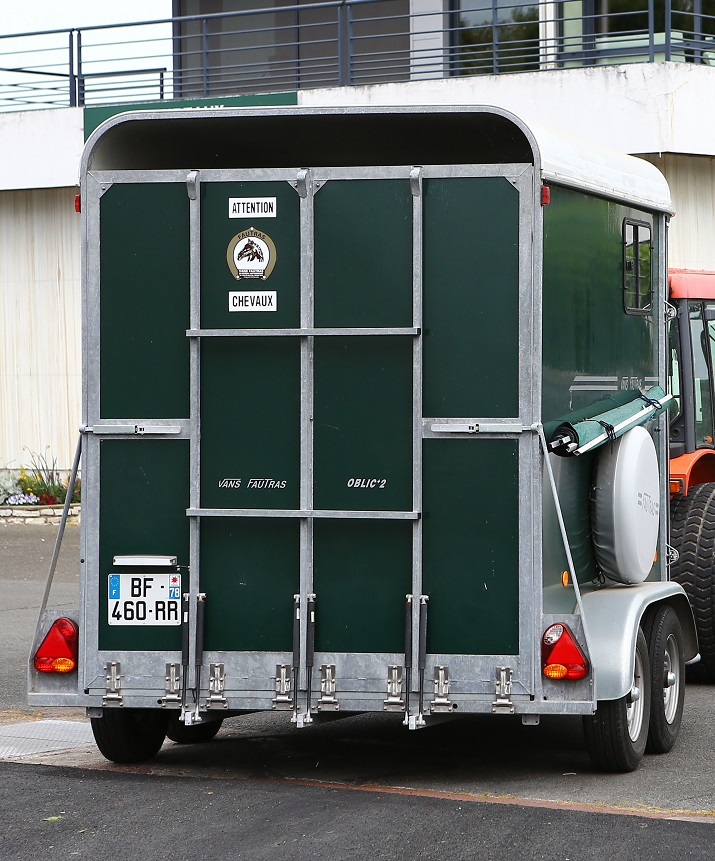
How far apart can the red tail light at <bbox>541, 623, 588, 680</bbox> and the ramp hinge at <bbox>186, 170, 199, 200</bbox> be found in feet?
8.80

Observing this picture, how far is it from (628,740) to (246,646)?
6.43ft

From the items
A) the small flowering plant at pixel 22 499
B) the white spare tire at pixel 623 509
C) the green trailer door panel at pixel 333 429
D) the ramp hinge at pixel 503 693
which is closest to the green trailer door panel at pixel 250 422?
the green trailer door panel at pixel 333 429

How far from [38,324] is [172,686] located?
16.6 meters

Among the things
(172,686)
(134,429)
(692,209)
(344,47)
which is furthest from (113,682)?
(344,47)

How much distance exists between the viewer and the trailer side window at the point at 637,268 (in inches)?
348

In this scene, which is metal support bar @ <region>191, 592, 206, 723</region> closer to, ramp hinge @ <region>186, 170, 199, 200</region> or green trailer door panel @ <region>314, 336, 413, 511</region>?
green trailer door panel @ <region>314, 336, 413, 511</region>

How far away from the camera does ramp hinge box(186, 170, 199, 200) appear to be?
7.44 meters

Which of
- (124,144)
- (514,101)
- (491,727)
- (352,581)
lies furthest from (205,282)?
(514,101)

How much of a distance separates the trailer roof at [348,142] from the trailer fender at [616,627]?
6.92 ft

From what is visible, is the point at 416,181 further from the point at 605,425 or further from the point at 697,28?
the point at 697,28

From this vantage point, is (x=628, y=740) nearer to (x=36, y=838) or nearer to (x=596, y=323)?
(x=596, y=323)

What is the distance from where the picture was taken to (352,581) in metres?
7.38

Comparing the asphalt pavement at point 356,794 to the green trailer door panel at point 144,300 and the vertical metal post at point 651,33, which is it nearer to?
the green trailer door panel at point 144,300

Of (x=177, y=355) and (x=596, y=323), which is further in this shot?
(x=596, y=323)
